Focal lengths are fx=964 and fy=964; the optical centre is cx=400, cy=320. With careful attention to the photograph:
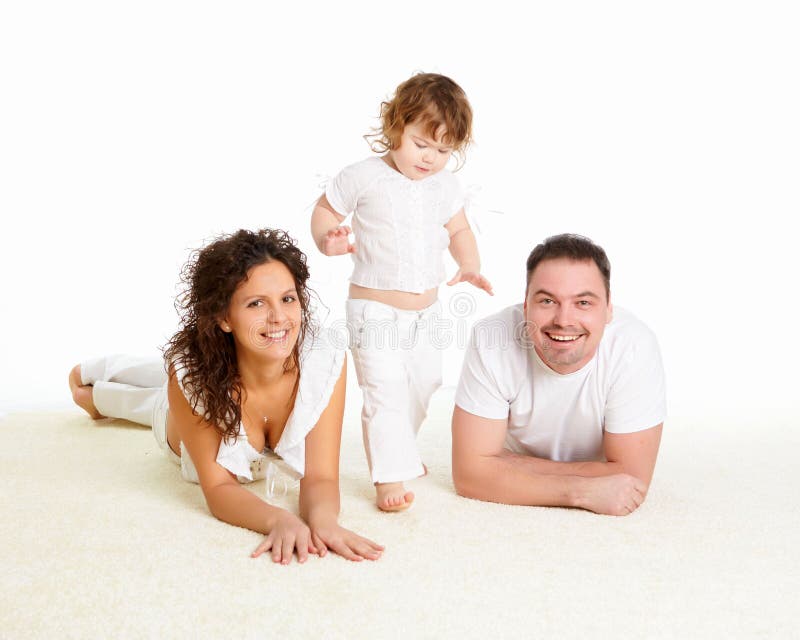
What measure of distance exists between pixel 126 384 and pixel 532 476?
1.72m

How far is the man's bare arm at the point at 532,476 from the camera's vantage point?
8.48 ft

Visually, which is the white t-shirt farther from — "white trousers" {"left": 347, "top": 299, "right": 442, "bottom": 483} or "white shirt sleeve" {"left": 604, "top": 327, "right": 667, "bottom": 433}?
"white trousers" {"left": 347, "top": 299, "right": 442, "bottom": 483}

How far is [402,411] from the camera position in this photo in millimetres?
2826

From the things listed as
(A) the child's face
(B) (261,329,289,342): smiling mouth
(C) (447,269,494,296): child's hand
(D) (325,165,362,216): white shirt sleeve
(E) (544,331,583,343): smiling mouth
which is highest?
(A) the child's face

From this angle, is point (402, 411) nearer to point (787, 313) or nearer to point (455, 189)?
point (455, 189)

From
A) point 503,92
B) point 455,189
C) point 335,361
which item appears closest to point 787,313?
point 503,92

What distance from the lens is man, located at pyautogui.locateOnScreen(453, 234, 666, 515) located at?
2.59 meters

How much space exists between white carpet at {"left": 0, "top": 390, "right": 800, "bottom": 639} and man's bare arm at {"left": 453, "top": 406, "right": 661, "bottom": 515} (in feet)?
0.17

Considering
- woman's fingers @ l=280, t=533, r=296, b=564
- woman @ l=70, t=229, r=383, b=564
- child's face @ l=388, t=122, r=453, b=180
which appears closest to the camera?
woman's fingers @ l=280, t=533, r=296, b=564

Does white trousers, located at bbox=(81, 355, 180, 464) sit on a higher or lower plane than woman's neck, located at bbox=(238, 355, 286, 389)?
lower

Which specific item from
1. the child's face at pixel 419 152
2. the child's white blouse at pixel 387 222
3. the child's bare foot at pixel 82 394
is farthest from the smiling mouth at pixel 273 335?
the child's bare foot at pixel 82 394

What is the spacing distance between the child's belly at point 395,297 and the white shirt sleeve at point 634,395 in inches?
24.8

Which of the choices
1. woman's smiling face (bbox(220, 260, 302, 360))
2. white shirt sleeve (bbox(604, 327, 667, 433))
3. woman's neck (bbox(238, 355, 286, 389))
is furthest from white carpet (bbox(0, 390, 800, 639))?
woman's smiling face (bbox(220, 260, 302, 360))

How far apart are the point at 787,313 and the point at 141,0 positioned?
3838 millimetres
